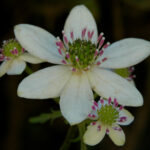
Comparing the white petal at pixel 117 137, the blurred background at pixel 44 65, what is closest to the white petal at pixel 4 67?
the white petal at pixel 117 137

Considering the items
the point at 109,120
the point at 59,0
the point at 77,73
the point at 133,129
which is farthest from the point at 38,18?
the point at 109,120

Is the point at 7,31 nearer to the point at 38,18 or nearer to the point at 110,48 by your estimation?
the point at 38,18

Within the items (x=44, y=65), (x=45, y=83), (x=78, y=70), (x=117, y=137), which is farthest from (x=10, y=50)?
(x=44, y=65)

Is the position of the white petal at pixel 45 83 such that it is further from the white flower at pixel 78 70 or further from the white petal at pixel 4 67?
the white petal at pixel 4 67

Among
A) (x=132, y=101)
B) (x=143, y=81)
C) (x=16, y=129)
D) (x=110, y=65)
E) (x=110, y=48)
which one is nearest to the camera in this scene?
(x=132, y=101)

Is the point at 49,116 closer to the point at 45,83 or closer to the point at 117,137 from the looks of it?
the point at 45,83
